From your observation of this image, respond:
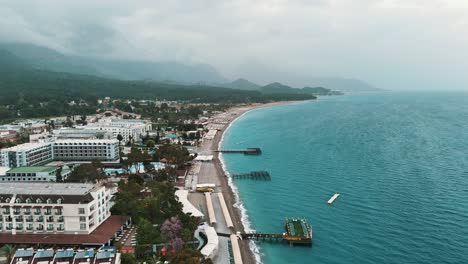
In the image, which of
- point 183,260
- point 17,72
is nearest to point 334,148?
point 183,260

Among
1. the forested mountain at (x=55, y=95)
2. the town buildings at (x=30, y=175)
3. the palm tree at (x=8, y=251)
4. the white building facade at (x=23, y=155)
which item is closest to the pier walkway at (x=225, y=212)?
the palm tree at (x=8, y=251)

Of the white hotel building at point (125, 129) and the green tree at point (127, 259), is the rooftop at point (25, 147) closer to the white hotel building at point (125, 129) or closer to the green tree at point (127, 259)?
the white hotel building at point (125, 129)

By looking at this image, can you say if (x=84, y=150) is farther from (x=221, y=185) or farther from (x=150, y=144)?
(x=221, y=185)

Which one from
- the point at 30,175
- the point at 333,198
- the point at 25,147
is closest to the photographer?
the point at 333,198

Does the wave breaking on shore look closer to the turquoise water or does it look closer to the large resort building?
the turquoise water

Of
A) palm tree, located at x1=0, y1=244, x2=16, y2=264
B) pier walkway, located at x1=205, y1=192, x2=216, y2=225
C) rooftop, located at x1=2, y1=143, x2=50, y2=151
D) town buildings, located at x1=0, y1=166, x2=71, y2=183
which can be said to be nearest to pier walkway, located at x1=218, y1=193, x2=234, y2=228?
Answer: pier walkway, located at x1=205, y1=192, x2=216, y2=225

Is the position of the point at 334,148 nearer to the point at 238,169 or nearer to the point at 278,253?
the point at 238,169

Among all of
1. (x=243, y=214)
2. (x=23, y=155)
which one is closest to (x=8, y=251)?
(x=243, y=214)
